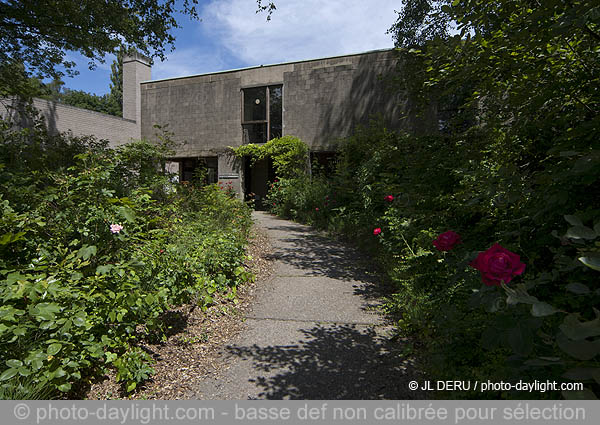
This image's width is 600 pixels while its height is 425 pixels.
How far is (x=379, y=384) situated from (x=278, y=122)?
12177 millimetres

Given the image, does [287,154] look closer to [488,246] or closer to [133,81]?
[488,246]

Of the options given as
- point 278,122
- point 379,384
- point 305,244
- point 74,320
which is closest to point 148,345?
point 74,320

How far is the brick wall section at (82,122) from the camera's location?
13464mm

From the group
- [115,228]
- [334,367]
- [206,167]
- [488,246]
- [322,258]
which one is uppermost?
[206,167]

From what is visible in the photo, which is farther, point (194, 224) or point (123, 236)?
point (194, 224)

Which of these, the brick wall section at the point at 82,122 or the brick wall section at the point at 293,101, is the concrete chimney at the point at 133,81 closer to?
the brick wall section at the point at 82,122

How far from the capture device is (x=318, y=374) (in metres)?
2.67

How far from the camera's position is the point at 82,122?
14648mm

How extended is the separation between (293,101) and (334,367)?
11.7 meters

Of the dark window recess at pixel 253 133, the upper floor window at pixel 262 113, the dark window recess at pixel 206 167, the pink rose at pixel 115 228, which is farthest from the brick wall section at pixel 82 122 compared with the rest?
Result: the pink rose at pixel 115 228

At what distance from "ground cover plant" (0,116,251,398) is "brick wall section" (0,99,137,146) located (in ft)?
34.5

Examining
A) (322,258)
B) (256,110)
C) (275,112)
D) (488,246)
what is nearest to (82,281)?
(488,246)

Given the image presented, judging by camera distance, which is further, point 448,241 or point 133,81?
point 133,81

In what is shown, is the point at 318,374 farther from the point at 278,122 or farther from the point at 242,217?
the point at 278,122
